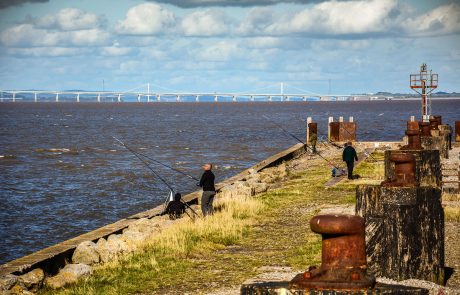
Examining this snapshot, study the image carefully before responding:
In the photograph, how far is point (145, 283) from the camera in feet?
38.8

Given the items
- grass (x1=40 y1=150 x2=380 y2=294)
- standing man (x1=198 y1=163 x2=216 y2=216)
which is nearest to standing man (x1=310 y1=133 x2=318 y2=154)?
grass (x1=40 y1=150 x2=380 y2=294)

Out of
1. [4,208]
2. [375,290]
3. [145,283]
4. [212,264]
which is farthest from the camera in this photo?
[4,208]

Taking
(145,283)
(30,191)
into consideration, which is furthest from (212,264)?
(30,191)

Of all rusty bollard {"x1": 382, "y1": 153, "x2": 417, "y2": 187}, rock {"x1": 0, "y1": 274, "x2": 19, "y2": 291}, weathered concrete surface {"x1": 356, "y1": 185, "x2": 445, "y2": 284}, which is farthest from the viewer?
rock {"x1": 0, "y1": 274, "x2": 19, "y2": 291}

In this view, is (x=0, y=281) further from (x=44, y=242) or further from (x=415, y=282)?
(x=44, y=242)

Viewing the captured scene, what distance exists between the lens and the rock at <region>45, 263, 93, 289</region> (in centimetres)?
1245

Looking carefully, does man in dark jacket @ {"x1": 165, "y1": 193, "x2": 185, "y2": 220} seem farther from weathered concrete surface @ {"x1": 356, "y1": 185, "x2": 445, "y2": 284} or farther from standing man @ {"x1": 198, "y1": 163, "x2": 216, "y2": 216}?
weathered concrete surface @ {"x1": 356, "y1": 185, "x2": 445, "y2": 284}

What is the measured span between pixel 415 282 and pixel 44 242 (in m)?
13.2

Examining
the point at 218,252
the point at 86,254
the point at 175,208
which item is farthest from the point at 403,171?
the point at 175,208

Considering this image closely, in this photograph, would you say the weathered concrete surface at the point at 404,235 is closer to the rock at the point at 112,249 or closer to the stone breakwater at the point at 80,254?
the stone breakwater at the point at 80,254

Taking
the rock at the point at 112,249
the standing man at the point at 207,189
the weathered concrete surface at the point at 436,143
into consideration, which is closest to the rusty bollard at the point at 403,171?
the rock at the point at 112,249

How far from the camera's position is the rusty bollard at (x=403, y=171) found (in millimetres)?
10500

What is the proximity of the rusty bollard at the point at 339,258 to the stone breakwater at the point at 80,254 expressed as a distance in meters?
8.15

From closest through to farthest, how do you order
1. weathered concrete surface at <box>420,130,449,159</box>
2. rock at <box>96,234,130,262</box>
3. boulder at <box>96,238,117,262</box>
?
boulder at <box>96,238,117,262</box>, rock at <box>96,234,130,262</box>, weathered concrete surface at <box>420,130,449,159</box>
